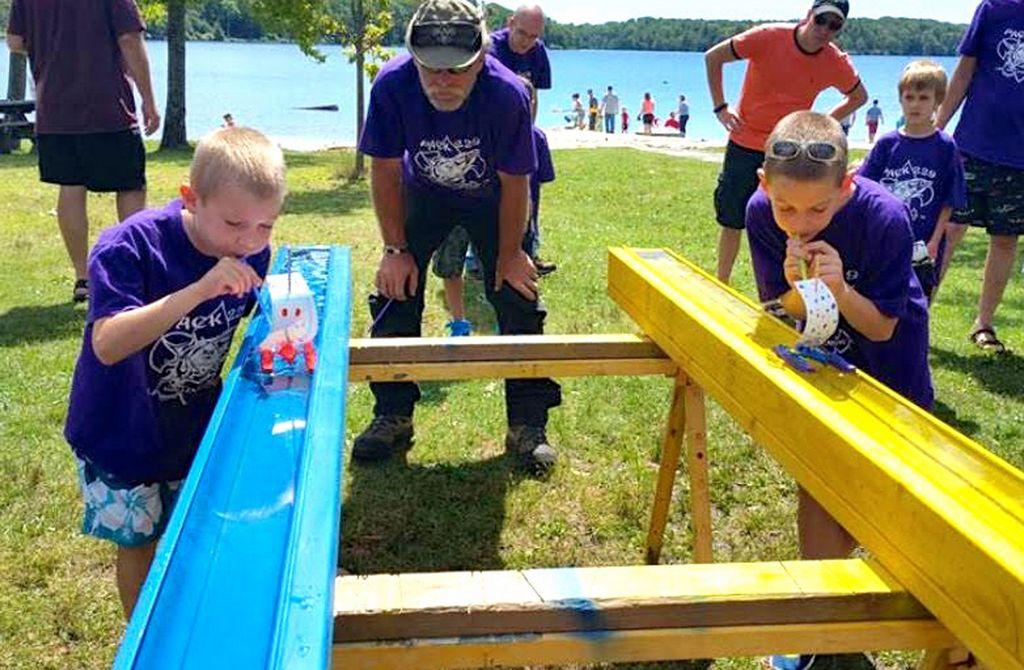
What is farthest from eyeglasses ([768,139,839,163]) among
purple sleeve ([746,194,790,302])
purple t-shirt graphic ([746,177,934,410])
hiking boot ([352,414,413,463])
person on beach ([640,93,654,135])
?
person on beach ([640,93,654,135])

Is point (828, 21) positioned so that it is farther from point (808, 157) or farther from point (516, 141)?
point (808, 157)

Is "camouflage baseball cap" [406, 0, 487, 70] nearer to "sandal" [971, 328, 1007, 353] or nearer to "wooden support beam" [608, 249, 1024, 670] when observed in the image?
"wooden support beam" [608, 249, 1024, 670]

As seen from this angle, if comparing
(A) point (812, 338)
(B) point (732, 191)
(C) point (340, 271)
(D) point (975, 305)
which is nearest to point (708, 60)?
(B) point (732, 191)

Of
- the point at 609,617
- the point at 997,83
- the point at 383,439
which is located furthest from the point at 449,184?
the point at 997,83

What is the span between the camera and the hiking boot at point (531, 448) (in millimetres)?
4129

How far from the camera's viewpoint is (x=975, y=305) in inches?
279

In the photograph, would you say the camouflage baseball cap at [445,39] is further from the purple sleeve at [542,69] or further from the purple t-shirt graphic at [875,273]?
the purple sleeve at [542,69]

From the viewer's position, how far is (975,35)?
17.9ft

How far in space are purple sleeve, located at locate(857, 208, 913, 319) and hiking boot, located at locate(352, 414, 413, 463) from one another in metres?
2.24

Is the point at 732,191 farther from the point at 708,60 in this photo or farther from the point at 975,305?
the point at 975,305

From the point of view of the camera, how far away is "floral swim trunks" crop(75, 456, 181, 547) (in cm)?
254

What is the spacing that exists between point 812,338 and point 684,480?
174cm

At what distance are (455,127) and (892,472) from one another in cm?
256

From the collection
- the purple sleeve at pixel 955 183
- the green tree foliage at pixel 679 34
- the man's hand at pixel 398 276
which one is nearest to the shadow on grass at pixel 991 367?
the purple sleeve at pixel 955 183
